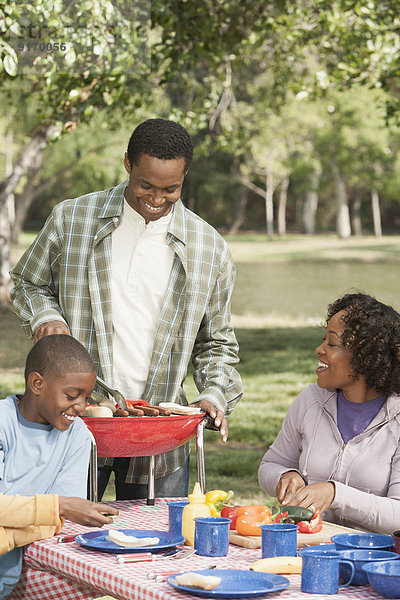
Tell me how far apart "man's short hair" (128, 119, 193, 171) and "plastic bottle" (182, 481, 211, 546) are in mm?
1163

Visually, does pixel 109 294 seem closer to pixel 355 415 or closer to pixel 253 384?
pixel 355 415

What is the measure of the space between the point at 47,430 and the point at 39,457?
0.29ft

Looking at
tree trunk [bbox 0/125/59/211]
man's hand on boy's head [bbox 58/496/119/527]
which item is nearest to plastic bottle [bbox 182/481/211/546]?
man's hand on boy's head [bbox 58/496/119/527]

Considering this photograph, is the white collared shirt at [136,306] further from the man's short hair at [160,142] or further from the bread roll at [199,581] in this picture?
the bread roll at [199,581]

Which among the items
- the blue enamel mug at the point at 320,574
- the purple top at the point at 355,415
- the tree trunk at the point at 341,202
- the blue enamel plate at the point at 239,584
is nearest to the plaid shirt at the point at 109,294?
the purple top at the point at 355,415

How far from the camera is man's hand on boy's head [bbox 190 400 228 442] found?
3338mm

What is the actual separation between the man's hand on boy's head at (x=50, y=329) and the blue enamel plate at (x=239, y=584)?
1143 mm

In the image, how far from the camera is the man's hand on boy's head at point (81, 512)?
8.97 ft

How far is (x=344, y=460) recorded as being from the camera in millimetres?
3314

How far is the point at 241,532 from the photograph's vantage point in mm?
2832

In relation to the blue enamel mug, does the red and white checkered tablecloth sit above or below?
below

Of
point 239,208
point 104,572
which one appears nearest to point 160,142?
point 104,572

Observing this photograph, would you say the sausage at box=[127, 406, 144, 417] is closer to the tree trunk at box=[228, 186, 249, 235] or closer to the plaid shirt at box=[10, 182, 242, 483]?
the plaid shirt at box=[10, 182, 242, 483]

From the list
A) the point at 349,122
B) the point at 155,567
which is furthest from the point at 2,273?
the point at 349,122
